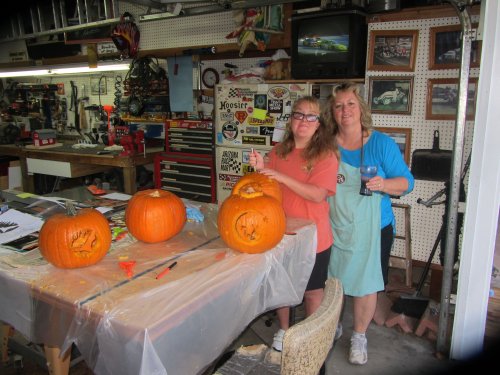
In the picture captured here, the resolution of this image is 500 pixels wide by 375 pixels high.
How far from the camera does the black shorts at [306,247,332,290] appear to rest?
81.8 inches

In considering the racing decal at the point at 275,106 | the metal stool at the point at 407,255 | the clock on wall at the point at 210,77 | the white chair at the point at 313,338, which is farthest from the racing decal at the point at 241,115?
the white chair at the point at 313,338

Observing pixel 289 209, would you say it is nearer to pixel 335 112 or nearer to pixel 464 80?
pixel 335 112

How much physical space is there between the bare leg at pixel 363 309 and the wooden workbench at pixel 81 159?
3.17m

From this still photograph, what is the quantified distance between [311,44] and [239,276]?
2.62 metres

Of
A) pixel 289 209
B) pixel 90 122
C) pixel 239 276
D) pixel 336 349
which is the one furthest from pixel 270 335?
pixel 90 122

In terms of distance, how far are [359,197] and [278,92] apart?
201cm

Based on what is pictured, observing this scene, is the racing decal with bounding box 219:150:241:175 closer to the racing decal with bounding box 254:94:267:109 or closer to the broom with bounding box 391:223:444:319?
the racing decal with bounding box 254:94:267:109

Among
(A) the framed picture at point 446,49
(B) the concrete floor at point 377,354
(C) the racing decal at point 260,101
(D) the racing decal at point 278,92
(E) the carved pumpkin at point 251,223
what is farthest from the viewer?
(C) the racing decal at point 260,101

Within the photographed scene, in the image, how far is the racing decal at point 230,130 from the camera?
13.8ft

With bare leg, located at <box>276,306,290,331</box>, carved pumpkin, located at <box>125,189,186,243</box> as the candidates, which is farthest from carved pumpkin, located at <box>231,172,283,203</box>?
bare leg, located at <box>276,306,290,331</box>

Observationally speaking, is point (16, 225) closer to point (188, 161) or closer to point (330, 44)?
point (330, 44)

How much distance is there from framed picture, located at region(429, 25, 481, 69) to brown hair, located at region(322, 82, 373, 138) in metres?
1.44

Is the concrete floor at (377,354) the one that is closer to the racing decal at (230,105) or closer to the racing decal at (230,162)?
the racing decal at (230,162)

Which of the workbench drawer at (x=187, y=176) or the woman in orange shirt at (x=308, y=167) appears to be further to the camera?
the workbench drawer at (x=187, y=176)
